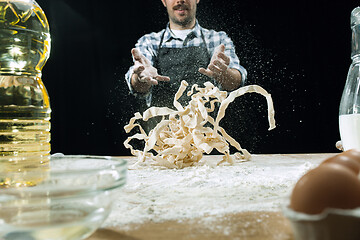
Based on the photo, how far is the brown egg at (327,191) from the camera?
25 cm

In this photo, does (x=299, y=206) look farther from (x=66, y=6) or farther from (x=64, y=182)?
(x=66, y=6)

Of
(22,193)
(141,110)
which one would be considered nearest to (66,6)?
(141,110)

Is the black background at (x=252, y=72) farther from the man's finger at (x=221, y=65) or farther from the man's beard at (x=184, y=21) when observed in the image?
the man's finger at (x=221, y=65)

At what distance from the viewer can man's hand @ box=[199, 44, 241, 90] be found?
1.92 m

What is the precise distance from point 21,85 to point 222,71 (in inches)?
54.1

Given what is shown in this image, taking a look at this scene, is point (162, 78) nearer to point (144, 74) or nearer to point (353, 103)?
point (144, 74)

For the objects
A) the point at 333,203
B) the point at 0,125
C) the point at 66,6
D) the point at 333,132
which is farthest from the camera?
the point at 66,6

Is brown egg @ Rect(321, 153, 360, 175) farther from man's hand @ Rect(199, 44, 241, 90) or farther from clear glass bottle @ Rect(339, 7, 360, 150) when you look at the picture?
man's hand @ Rect(199, 44, 241, 90)

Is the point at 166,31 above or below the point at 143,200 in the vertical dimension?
above

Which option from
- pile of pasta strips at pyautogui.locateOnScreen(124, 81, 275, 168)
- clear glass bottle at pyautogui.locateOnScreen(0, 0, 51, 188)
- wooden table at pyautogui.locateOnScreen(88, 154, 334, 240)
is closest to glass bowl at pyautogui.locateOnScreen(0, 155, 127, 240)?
wooden table at pyautogui.locateOnScreen(88, 154, 334, 240)

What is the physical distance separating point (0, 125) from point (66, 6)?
1680mm

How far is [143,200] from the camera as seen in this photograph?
496 mm

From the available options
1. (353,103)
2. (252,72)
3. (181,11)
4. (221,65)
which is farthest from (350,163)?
(181,11)

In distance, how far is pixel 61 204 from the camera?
0.33 metres
